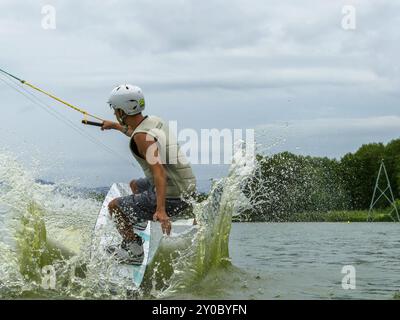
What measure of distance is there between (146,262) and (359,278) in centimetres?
495

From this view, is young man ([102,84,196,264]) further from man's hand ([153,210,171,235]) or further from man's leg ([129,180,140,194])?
man's leg ([129,180,140,194])

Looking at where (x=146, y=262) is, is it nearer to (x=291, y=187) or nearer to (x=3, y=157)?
(x=3, y=157)

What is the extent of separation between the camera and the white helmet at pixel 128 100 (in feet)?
33.4

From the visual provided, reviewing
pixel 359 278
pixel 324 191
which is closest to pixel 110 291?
pixel 359 278

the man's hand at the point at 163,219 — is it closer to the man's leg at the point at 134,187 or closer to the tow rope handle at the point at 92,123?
the man's leg at the point at 134,187

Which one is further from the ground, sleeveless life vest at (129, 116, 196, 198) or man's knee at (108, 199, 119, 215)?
sleeveless life vest at (129, 116, 196, 198)

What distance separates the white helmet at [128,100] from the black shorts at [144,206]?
1.15 metres

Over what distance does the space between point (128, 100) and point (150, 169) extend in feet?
3.44

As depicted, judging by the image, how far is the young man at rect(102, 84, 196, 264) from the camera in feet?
32.3

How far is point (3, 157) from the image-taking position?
40.4 feet

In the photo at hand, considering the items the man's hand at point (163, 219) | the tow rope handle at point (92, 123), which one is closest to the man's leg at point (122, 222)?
the man's hand at point (163, 219)

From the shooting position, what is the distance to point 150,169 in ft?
32.9

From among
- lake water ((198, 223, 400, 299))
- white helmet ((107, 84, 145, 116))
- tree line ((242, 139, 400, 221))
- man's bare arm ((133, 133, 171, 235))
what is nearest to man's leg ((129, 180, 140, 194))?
man's bare arm ((133, 133, 171, 235))
